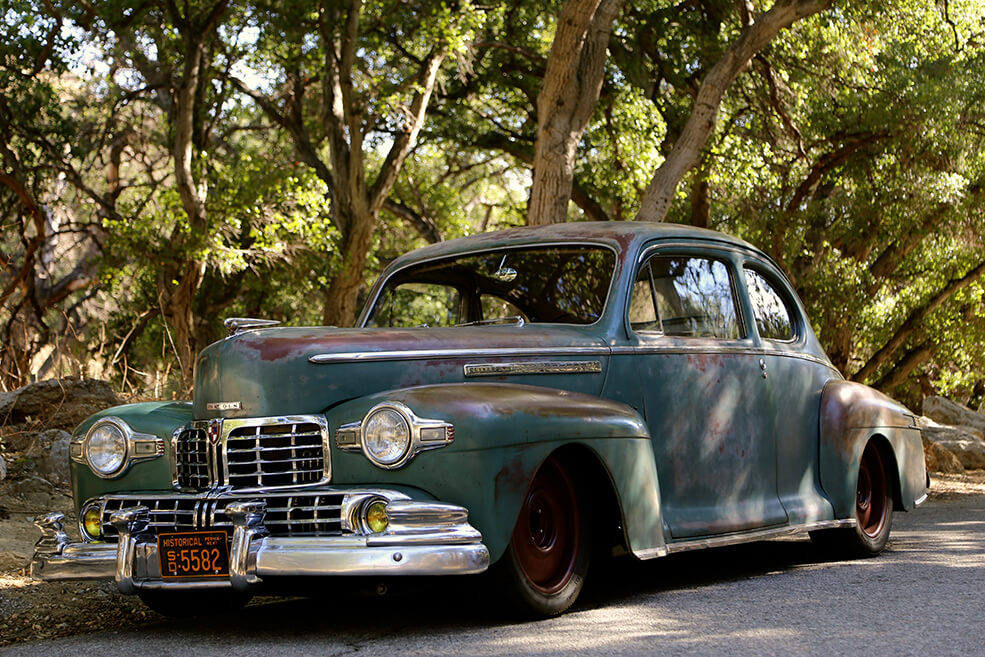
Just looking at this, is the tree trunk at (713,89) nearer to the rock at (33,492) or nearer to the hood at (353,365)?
the rock at (33,492)

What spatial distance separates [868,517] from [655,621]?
3.12 m

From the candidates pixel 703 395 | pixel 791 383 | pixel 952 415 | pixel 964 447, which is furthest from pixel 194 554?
pixel 952 415

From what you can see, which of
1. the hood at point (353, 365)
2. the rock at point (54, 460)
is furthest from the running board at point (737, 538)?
the rock at point (54, 460)

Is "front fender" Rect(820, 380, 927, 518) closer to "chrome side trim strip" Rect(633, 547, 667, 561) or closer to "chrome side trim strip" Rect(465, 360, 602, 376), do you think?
"chrome side trim strip" Rect(633, 547, 667, 561)

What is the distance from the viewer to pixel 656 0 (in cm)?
1711

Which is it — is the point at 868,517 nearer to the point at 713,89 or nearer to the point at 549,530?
the point at 549,530

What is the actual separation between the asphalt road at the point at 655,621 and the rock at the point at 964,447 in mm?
9386

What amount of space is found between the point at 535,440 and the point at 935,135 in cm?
1230

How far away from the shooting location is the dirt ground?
566 centimetres

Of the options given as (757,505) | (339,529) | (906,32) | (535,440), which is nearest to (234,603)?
(339,529)

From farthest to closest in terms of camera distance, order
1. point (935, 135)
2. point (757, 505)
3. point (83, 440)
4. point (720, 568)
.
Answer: point (935, 135)
point (720, 568)
point (757, 505)
point (83, 440)

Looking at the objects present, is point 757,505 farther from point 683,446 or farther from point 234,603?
point 234,603

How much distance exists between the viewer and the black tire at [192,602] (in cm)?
584

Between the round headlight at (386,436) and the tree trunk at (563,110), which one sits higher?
the tree trunk at (563,110)
